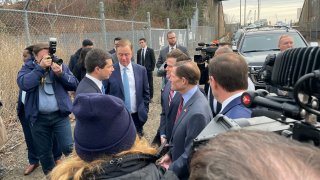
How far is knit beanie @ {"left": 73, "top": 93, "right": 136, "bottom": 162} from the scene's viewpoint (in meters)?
1.88

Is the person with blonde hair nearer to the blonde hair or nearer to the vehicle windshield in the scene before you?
the blonde hair

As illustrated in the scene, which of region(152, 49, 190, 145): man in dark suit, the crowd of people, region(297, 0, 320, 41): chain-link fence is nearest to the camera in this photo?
the crowd of people

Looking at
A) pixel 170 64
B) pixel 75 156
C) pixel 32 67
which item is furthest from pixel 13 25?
pixel 75 156

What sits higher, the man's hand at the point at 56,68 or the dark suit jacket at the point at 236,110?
the man's hand at the point at 56,68

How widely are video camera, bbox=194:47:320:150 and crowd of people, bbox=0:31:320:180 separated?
17 cm

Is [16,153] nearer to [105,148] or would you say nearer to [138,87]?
[138,87]

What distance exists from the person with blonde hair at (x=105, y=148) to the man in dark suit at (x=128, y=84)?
9.88ft

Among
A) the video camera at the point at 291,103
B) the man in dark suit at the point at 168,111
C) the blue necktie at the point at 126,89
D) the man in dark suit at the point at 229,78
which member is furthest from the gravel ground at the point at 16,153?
the video camera at the point at 291,103

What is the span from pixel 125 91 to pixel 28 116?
1.31 meters

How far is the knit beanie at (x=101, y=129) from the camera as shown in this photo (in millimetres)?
1883

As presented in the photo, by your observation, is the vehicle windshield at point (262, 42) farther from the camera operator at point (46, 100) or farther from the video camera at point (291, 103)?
the video camera at point (291, 103)

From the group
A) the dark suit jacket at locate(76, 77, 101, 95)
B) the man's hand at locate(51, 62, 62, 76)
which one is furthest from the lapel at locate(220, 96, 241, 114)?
the man's hand at locate(51, 62, 62, 76)

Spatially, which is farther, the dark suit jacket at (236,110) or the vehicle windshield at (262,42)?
the vehicle windshield at (262,42)

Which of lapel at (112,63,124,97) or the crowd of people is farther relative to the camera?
lapel at (112,63,124,97)
